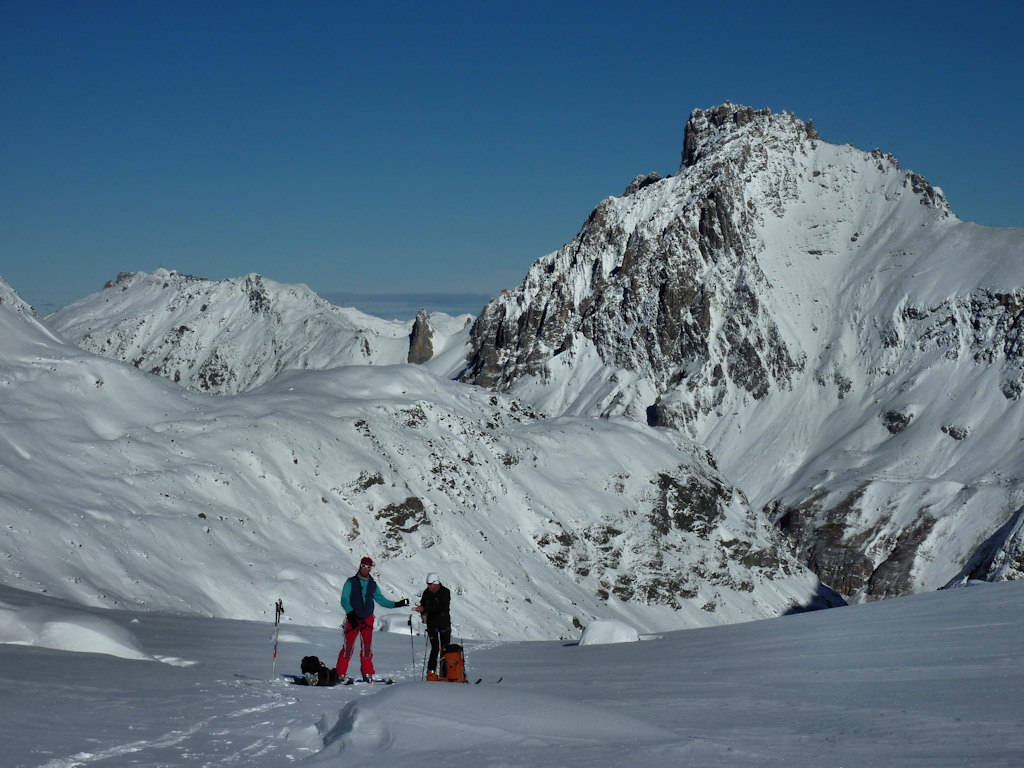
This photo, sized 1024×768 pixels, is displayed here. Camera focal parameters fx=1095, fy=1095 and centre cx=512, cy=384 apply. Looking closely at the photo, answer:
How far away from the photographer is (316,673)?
54.4 ft

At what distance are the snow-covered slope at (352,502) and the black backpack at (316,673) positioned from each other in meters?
20.8

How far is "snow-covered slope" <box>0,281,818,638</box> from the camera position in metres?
47.1

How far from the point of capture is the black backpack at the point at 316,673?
16.5m

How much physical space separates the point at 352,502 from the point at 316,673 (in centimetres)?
5177

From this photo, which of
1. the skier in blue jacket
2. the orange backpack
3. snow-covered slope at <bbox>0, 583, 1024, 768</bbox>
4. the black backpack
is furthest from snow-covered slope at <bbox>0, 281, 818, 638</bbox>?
the orange backpack

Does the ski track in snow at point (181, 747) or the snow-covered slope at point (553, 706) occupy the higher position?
the snow-covered slope at point (553, 706)

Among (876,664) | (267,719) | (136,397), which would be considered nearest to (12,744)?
(267,719)

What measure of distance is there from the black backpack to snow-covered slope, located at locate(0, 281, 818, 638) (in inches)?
818

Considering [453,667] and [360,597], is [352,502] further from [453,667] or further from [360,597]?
[453,667]

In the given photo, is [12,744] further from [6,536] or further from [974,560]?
[974,560]

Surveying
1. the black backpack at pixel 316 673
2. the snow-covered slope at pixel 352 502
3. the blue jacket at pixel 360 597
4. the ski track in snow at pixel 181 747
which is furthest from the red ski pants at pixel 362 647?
the snow-covered slope at pixel 352 502

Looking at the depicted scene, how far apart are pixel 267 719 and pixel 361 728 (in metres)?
1.83

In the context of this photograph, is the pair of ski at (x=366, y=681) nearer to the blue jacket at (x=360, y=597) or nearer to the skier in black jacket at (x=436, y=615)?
the skier in black jacket at (x=436, y=615)

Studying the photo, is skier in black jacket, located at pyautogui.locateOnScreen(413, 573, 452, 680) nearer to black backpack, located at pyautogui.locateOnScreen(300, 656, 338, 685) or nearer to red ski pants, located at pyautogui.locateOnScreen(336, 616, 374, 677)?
red ski pants, located at pyautogui.locateOnScreen(336, 616, 374, 677)
